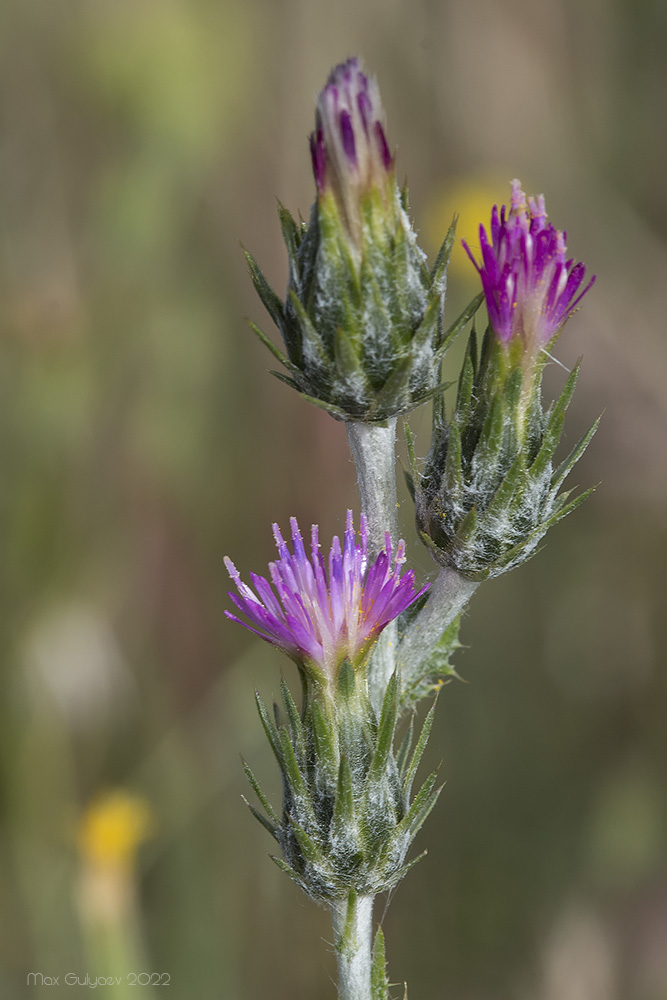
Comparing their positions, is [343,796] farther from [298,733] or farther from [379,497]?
[379,497]

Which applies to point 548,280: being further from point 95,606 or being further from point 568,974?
point 95,606

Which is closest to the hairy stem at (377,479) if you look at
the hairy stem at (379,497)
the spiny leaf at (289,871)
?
the hairy stem at (379,497)

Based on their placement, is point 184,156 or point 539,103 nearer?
point 184,156

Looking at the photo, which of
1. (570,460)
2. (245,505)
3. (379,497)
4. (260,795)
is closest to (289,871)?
(260,795)

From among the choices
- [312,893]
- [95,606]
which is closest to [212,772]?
[95,606]

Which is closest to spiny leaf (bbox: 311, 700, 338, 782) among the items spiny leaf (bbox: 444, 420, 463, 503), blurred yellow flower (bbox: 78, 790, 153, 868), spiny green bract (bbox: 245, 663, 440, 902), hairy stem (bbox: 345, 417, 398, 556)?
spiny green bract (bbox: 245, 663, 440, 902)

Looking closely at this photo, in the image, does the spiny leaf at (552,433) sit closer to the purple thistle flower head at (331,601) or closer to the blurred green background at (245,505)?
the purple thistle flower head at (331,601)

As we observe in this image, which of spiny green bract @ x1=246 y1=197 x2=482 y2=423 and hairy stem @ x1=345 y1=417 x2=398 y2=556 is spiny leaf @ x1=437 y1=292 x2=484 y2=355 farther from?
hairy stem @ x1=345 y1=417 x2=398 y2=556
